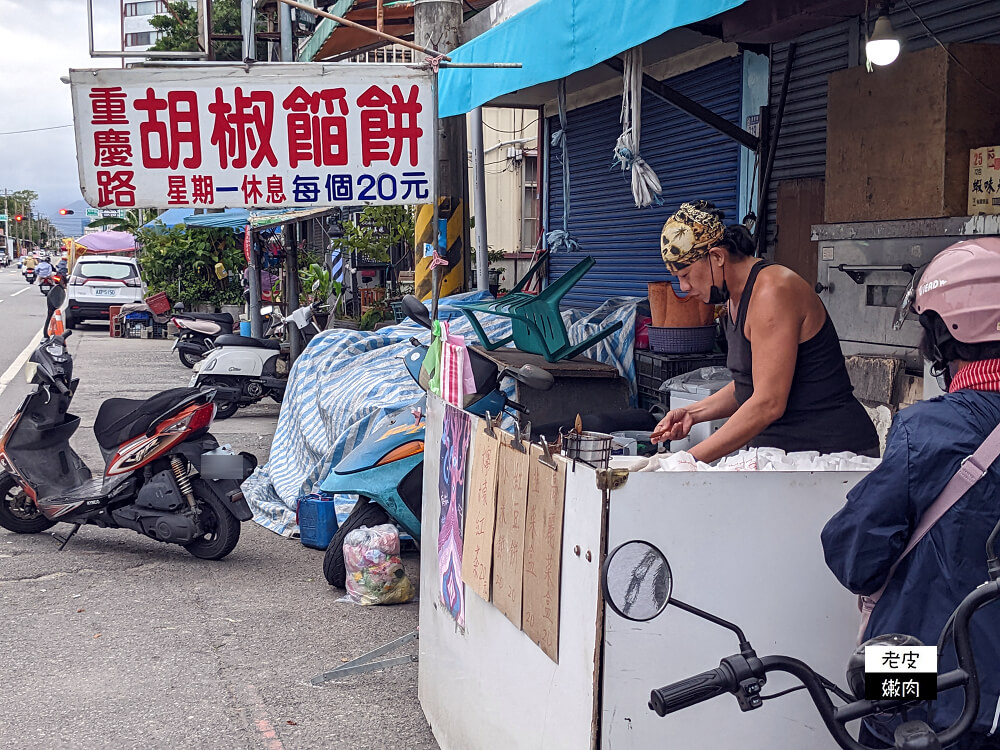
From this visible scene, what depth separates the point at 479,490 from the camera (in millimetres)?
3170

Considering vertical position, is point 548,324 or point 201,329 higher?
point 548,324

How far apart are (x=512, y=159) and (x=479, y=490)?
561 inches

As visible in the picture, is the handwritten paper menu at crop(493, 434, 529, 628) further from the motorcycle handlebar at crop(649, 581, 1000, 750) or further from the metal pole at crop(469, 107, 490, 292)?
the metal pole at crop(469, 107, 490, 292)

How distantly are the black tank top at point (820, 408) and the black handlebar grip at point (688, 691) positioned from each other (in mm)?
1844

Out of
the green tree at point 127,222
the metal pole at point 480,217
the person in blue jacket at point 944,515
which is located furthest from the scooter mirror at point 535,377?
the green tree at point 127,222

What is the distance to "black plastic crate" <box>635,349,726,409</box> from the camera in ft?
20.7

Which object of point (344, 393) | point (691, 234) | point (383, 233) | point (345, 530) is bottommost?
point (345, 530)

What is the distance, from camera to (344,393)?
25.7 ft

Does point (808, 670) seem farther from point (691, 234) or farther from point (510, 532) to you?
point (691, 234)

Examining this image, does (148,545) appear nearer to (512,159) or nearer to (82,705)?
(82,705)

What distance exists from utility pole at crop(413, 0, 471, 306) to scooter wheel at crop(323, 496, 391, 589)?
1846 mm

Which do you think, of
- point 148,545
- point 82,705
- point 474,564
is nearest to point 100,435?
point 148,545

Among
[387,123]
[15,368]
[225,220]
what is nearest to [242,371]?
[225,220]

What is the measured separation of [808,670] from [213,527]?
511 centimetres
